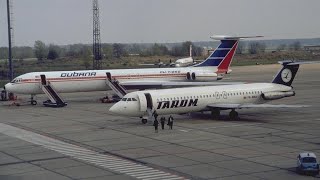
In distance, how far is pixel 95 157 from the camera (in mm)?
34875

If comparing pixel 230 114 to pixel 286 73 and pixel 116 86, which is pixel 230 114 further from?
pixel 116 86

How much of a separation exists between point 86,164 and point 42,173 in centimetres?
313

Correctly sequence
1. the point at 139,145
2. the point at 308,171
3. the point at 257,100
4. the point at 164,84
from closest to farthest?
the point at 308,171 < the point at 139,145 < the point at 257,100 < the point at 164,84

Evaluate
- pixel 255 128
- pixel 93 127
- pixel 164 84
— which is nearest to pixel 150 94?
pixel 93 127

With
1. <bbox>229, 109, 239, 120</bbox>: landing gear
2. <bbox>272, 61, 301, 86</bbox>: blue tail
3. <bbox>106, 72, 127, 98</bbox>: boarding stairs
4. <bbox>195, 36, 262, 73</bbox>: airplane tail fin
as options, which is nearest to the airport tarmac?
<bbox>229, 109, 239, 120</bbox>: landing gear

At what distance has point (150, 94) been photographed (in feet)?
158

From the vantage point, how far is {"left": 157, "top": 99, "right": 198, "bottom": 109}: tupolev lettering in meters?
48.4

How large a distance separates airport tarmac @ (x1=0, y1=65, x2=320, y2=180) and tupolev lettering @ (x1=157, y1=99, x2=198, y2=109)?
1.71m

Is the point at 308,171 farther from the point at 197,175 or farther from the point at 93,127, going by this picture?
the point at 93,127

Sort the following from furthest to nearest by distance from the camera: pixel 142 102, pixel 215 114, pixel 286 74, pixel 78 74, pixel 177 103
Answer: pixel 78 74, pixel 286 74, pixel 215 114, pixel 177 103, pixel 142 102

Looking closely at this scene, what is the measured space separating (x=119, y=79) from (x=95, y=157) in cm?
3826

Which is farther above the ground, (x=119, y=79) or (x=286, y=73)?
(x=286, y=73)

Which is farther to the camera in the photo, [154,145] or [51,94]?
[51,94]

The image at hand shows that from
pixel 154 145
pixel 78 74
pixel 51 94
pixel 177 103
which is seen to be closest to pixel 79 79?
pixel 78 74
